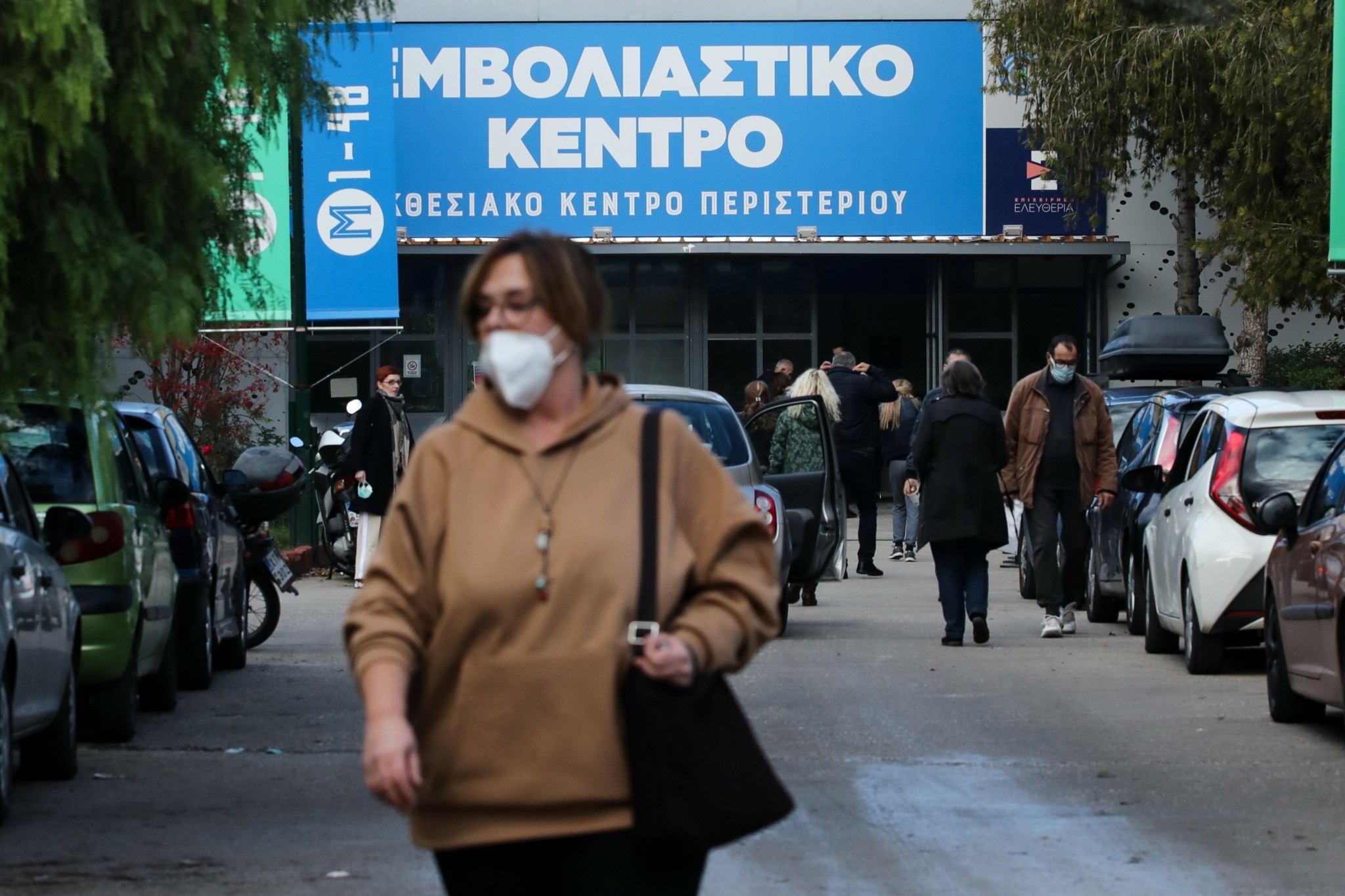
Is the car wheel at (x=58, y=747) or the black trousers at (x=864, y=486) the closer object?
the car wheel at (x=58, y=747)

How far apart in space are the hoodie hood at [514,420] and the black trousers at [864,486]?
15578mm

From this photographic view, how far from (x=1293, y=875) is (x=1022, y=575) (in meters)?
11.0

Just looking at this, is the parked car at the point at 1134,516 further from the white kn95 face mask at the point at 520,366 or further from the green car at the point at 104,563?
the white kn95 face mask at the point at 520,366

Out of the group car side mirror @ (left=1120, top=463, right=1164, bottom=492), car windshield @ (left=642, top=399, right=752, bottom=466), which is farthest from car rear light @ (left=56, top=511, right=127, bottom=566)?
Result: car side mirror @ (left=1120, top=463, right=1164, bottom=492)

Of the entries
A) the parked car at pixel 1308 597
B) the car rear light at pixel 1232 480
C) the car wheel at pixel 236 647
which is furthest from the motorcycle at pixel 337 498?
the parked car at pixel 1308 597

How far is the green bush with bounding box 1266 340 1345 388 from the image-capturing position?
2945cm

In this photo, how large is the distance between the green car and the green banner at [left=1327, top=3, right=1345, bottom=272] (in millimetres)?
13459

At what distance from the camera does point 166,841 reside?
23.4ft

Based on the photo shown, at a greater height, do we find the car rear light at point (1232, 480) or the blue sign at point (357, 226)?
the blue sign at point (357, 226)

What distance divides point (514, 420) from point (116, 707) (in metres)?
6.67

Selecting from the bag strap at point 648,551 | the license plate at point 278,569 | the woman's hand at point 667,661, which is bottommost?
the license plate at point 278,569

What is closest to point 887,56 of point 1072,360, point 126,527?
point 1072,360

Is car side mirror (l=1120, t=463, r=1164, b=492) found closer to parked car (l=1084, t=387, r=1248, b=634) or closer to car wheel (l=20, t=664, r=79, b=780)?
parked car (l=1084, t=387, r=1248, b=634)

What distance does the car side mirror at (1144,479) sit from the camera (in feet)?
41.3
